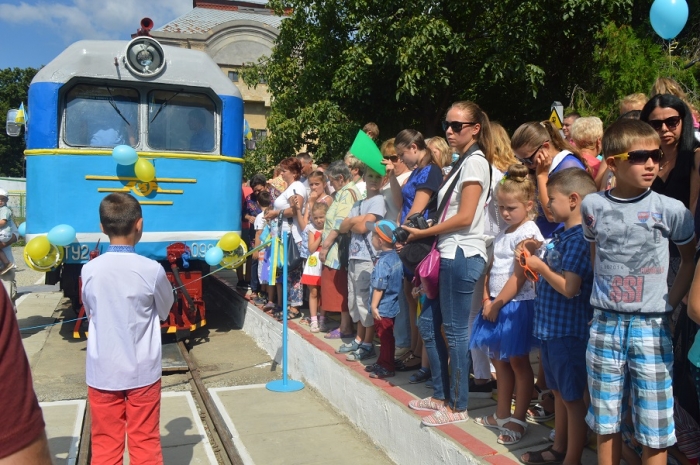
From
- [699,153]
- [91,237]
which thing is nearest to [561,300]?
[699,153]

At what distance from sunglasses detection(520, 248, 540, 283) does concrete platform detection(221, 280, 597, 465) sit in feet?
3.32

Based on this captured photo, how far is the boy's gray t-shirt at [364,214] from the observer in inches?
227

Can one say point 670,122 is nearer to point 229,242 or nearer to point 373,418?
point 373,418

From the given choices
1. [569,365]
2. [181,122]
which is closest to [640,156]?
[569,365]

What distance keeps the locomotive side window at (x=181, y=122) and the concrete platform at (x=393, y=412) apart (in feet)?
8.13

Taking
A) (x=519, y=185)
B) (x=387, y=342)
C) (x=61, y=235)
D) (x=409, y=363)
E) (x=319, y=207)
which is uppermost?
(x=519, y=185)

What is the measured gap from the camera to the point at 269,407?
5.91 metres

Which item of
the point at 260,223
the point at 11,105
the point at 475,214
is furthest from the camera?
the point at 11,105

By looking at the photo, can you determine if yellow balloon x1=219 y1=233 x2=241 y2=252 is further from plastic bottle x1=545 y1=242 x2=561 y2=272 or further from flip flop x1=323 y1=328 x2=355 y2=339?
plastic bottle x1=545 y1=242 x2=561 y2=272

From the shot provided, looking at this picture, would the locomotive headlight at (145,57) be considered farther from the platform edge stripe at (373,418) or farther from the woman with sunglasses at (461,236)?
the woman with sunglasses at (461,236)

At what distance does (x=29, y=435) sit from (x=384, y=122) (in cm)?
1168

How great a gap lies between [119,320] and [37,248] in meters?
3.70

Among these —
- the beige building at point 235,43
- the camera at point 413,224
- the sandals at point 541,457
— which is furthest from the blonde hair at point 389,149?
the beige building at point 235,43

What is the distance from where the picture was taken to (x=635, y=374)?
2.87 m
